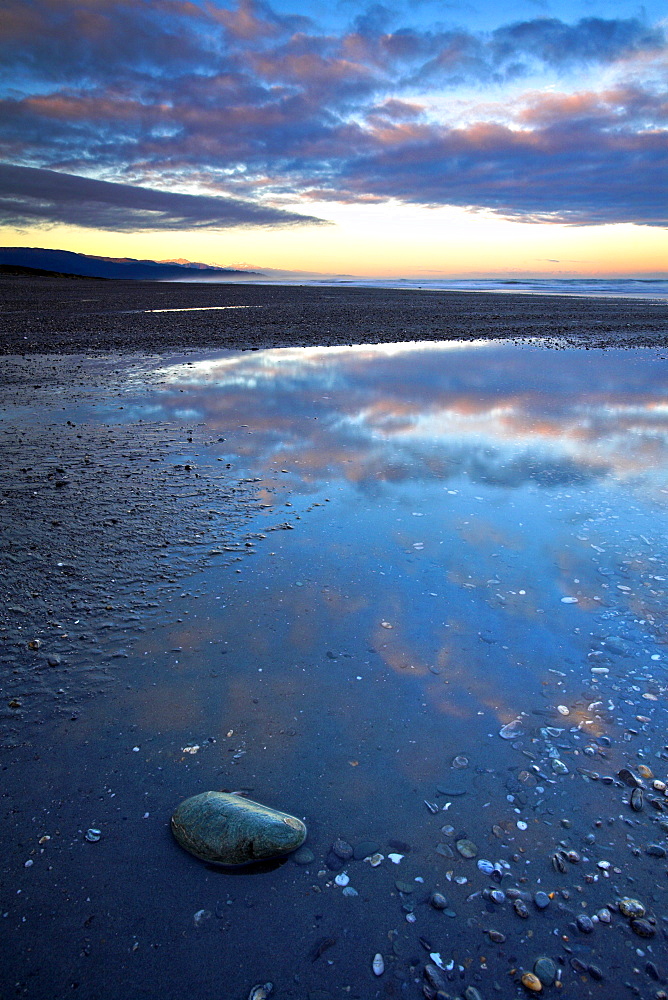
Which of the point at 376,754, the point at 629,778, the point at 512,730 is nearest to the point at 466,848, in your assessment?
the point at 376,754

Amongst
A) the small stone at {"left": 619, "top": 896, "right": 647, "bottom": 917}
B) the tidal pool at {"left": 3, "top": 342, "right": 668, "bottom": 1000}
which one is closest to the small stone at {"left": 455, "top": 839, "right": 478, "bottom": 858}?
the tidal pool at {"left": 3, "top": 342, "right": 668, "bottom": 1000}

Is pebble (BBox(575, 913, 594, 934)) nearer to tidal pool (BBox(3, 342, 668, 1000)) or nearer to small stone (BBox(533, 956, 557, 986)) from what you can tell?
tidal pool (BBox(3, 342, 668, 1000))

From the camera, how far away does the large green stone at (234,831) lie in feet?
8.86

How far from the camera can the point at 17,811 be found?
9.59 feet

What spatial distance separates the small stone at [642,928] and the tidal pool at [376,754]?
0.03 metres

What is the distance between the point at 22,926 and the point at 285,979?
112 cm

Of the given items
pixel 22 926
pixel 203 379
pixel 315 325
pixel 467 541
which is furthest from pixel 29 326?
pixel 22 926

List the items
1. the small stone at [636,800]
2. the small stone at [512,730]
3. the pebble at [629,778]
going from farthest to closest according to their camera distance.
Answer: the small stone at [512,730] < the pebble at [629,778] < the small stone at [636,800]

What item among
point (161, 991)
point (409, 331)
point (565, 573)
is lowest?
point (161, 991)

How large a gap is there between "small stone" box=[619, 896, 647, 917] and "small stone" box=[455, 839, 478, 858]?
2.03 ft

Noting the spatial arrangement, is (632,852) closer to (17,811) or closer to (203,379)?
(17,811)

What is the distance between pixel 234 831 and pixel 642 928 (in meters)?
1.77

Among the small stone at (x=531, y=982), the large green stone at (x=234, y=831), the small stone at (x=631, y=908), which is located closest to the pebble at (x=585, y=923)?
the small stone at (x=631, y=908)

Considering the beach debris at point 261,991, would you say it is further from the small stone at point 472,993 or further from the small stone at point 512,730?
the small stone at point 512,730
